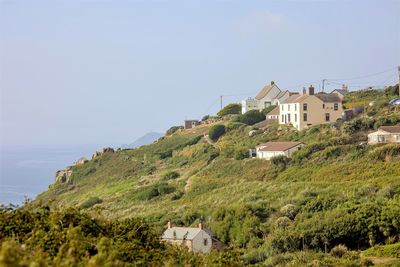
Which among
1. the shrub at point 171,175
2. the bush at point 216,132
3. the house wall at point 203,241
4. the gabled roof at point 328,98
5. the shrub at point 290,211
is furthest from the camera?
the bush at point 216,132

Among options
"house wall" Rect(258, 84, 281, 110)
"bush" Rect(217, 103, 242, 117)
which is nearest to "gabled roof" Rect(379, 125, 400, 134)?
"house wall" Rect(258, 84, 281, 110)

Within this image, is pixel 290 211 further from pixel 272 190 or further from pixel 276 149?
pixel 276 149

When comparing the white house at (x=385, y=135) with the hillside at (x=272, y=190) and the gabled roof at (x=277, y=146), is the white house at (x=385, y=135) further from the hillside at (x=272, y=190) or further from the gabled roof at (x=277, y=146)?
the gabled roof at (x=277, y=146)

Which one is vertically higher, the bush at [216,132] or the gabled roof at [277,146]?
the bush at [216,132]

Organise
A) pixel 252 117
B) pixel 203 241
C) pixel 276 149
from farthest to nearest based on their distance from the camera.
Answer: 1. pixel 252 117
2. pixel 276 149
3. pixel 203 241

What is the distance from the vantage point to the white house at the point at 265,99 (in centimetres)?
7788

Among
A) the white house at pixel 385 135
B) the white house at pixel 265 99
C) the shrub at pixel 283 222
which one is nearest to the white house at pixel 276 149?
the white house at pixel 385 135

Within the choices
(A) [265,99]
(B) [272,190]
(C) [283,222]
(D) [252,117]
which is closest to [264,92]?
(A) [265,99]

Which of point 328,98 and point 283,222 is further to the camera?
point 328,98

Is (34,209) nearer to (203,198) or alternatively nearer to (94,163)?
(203,198)

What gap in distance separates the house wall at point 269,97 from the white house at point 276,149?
24325mm

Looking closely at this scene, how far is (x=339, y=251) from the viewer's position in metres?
30.3

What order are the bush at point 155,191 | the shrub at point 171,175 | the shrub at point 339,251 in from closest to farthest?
the shrub at point 339,251 < the bush at point 155,191 < the shrub at point 171,175

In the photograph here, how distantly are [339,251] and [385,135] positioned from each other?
58.2 feet
